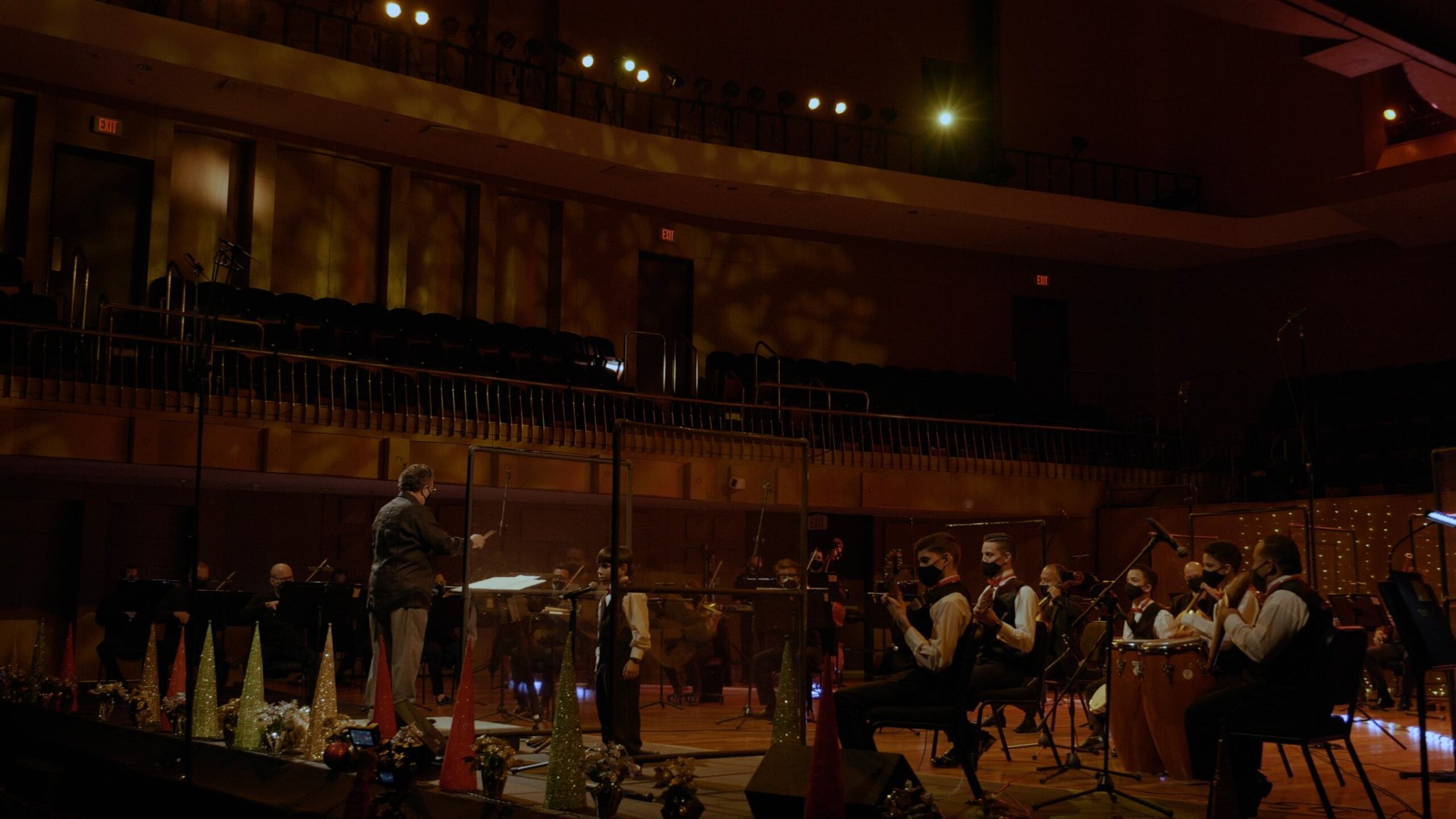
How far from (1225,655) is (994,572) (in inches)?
44.2

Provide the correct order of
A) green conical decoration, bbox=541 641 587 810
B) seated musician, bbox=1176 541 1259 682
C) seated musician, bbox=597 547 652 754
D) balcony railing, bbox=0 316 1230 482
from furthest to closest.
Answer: balcony railing, bbox=0 316 1230 482 < seated musician, bbox=597 547 652 754 < seated musician, bbox=1176 541 1259 682 < green conical decoration, bbox=541 641 587 810

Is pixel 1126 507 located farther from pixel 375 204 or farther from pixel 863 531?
pixel 375 204

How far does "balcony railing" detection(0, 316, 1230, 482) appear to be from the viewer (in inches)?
420

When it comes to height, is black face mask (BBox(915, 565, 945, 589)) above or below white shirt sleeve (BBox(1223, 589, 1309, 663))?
above

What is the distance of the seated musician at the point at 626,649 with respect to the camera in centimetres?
653

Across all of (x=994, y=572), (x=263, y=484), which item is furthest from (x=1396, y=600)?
(x=263, y=484)

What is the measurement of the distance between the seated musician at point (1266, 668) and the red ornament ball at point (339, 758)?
142 inches

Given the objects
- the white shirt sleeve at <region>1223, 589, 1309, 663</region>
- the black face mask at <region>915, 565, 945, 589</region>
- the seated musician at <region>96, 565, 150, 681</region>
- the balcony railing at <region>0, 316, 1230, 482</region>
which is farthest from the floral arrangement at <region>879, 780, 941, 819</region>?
the seated musician at <region>96, 565, 150, 681</region>

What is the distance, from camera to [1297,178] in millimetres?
17734

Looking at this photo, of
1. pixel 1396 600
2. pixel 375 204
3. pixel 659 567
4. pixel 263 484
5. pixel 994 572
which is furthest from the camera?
pixel 375 204

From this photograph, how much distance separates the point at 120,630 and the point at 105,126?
5447mm

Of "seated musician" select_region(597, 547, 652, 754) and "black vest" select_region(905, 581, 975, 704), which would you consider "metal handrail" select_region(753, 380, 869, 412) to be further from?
"black vest" select_region(905, 581, 975, 704)

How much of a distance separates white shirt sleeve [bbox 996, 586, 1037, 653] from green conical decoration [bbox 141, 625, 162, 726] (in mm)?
4946

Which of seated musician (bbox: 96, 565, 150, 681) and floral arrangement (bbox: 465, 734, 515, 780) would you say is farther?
seated musician (bbox: 96, 565, 150, 681)
